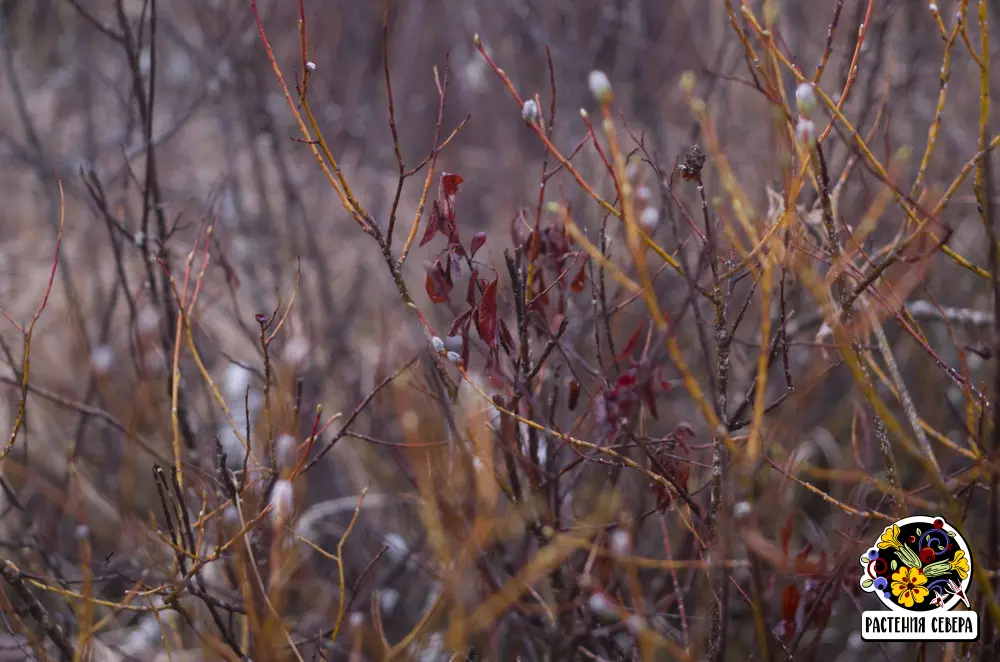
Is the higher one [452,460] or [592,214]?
[592,214]

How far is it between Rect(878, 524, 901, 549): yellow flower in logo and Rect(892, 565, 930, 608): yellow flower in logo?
41mm

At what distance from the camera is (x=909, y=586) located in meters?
1.38

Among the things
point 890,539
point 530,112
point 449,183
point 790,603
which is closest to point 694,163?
point 530,112

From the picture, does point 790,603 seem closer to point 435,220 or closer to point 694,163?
point 694,163

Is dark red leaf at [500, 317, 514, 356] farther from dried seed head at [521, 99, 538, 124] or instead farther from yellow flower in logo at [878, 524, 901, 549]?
yellow flower in logo at [878, 524, 901, 549]

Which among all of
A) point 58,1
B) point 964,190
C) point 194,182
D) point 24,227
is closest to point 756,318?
point 964,190

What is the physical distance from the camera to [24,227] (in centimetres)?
536

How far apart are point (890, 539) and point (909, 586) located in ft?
0.28

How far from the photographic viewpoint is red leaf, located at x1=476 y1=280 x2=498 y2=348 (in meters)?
1.35

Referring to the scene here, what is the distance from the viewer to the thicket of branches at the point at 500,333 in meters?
1.27

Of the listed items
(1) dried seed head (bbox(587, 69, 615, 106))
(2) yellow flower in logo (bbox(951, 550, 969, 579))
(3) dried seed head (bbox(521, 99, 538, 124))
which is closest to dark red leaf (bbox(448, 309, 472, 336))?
(3) dried seed head (bbox(521, 99, 538, 124))

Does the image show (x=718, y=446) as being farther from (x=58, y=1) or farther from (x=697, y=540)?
(x=58, y=1)

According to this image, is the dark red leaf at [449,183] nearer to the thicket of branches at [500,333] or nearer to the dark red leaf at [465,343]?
the thicket of branches at [500,333]

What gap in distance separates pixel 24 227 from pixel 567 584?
17.3 feet
